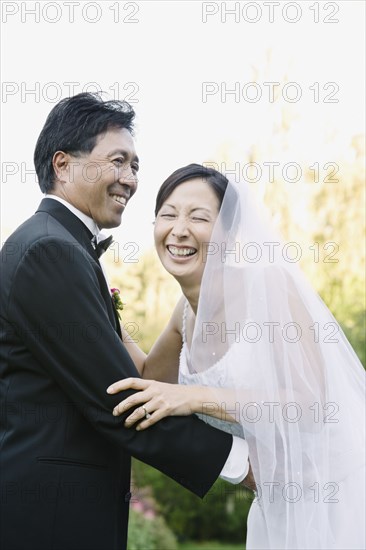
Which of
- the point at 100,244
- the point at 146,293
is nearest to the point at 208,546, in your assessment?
the point at 146,293

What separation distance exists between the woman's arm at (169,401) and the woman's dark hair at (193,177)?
96 centimetres

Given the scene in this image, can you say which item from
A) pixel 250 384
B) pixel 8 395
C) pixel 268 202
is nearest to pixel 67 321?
pixel 8 395

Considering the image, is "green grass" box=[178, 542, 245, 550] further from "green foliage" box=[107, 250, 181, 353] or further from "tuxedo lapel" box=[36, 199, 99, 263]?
"tuxedo lapel" box=[36, 199, 99, 263]

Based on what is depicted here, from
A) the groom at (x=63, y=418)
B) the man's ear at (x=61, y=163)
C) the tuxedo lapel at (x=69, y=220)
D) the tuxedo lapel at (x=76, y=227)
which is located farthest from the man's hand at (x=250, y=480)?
the man's ear at (x=61, y=163)

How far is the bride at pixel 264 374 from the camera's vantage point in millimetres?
3529

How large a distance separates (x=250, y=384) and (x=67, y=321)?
895mm

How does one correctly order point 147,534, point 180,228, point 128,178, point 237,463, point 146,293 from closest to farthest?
point 237,463 → point 128,178 → point 180,228 → point 147,534 → point 146,293

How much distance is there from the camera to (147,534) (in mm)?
7578

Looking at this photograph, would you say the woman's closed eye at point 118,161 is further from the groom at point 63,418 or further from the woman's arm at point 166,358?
the woman's arm at point 166,358

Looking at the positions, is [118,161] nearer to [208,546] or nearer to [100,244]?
[100,244]

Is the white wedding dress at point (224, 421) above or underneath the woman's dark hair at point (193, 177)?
underneath

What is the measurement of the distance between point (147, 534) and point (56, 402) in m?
4.67

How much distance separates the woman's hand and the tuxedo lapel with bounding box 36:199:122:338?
35 centimetres

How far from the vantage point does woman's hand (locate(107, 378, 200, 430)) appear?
10.7ft
